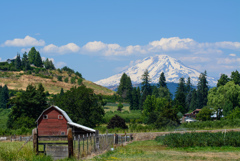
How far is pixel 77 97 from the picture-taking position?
7544cm

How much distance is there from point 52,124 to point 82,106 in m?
10.2

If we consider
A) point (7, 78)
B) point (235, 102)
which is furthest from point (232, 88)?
point (7, 78)

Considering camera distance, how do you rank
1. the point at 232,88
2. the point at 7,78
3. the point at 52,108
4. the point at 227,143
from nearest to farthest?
the point at 227,143, the point at 52,108, the point at 232,88, the point at 7,78

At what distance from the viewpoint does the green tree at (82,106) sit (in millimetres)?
73938

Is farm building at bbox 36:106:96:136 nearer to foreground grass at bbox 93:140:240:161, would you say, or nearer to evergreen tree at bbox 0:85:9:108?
foreground grass at bbox 93:140:240:161

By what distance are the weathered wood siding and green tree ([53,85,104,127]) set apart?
769 cm

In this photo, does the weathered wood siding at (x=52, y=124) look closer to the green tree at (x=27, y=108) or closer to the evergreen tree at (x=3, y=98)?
the green tree at (x=27, y=108)

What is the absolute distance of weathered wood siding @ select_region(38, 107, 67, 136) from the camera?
6531 cm

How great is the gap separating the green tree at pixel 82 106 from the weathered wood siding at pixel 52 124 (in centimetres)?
769

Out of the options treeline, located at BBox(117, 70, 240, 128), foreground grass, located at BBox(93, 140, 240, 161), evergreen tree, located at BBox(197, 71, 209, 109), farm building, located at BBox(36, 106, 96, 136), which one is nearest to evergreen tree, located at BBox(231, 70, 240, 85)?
treeline, located at BBox(117, 70, 240, 128)

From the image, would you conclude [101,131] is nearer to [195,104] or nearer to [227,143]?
Answer: [227,143]

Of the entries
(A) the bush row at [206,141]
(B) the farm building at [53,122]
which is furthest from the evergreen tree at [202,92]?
(A) the bush row at [206,141]

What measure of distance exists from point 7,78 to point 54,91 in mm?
34136

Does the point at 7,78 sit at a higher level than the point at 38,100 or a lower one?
higher
